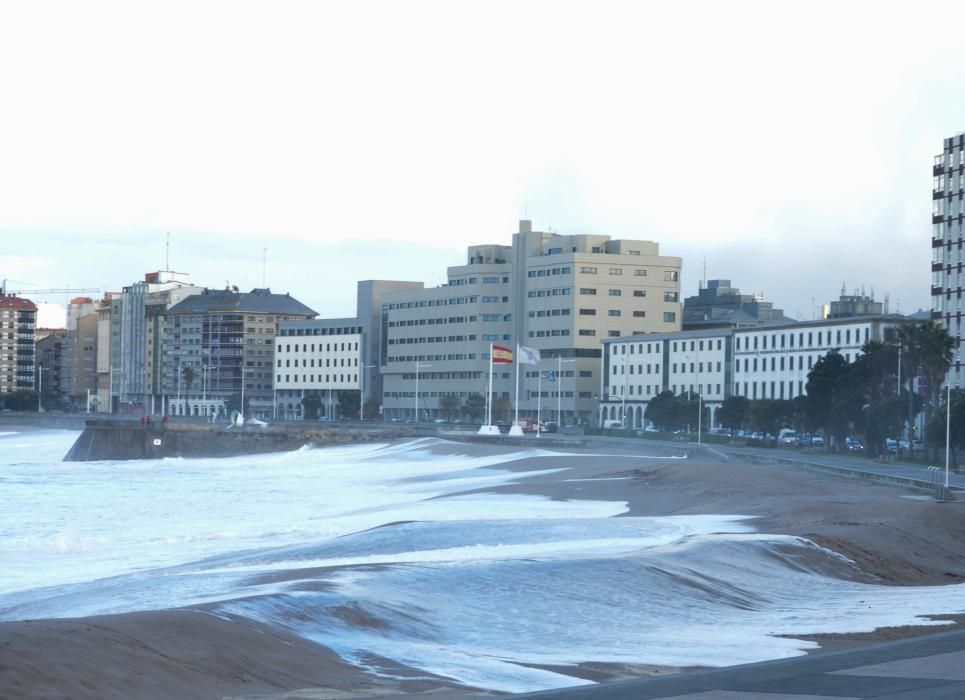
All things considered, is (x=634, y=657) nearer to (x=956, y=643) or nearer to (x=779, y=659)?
(x=779, y=659)

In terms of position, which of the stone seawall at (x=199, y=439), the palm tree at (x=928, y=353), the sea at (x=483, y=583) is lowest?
the stone seawall at (x=199, y=439)

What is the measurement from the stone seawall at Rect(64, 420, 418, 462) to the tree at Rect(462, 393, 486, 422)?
36448 millimetres

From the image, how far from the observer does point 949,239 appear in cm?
14375

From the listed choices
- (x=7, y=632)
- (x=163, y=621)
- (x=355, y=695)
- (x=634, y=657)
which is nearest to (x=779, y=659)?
(x=634, y=657)

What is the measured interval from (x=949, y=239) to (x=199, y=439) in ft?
265

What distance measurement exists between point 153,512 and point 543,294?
12905cm

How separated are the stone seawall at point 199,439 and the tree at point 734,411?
1269 inches

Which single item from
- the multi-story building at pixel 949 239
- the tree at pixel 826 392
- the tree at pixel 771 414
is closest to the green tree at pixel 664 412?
the tree at pixel 771 414

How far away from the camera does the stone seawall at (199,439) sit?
140 m

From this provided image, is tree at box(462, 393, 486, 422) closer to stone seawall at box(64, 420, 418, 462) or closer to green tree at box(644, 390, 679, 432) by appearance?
stone seawall at box(64, 420, 418, 462)

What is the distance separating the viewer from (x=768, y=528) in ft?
137

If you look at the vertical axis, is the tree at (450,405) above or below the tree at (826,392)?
below

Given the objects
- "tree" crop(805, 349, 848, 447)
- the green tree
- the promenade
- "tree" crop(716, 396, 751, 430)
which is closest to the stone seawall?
the green tree

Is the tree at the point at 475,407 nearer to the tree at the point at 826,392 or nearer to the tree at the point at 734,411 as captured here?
the tree at the point at 734,411
